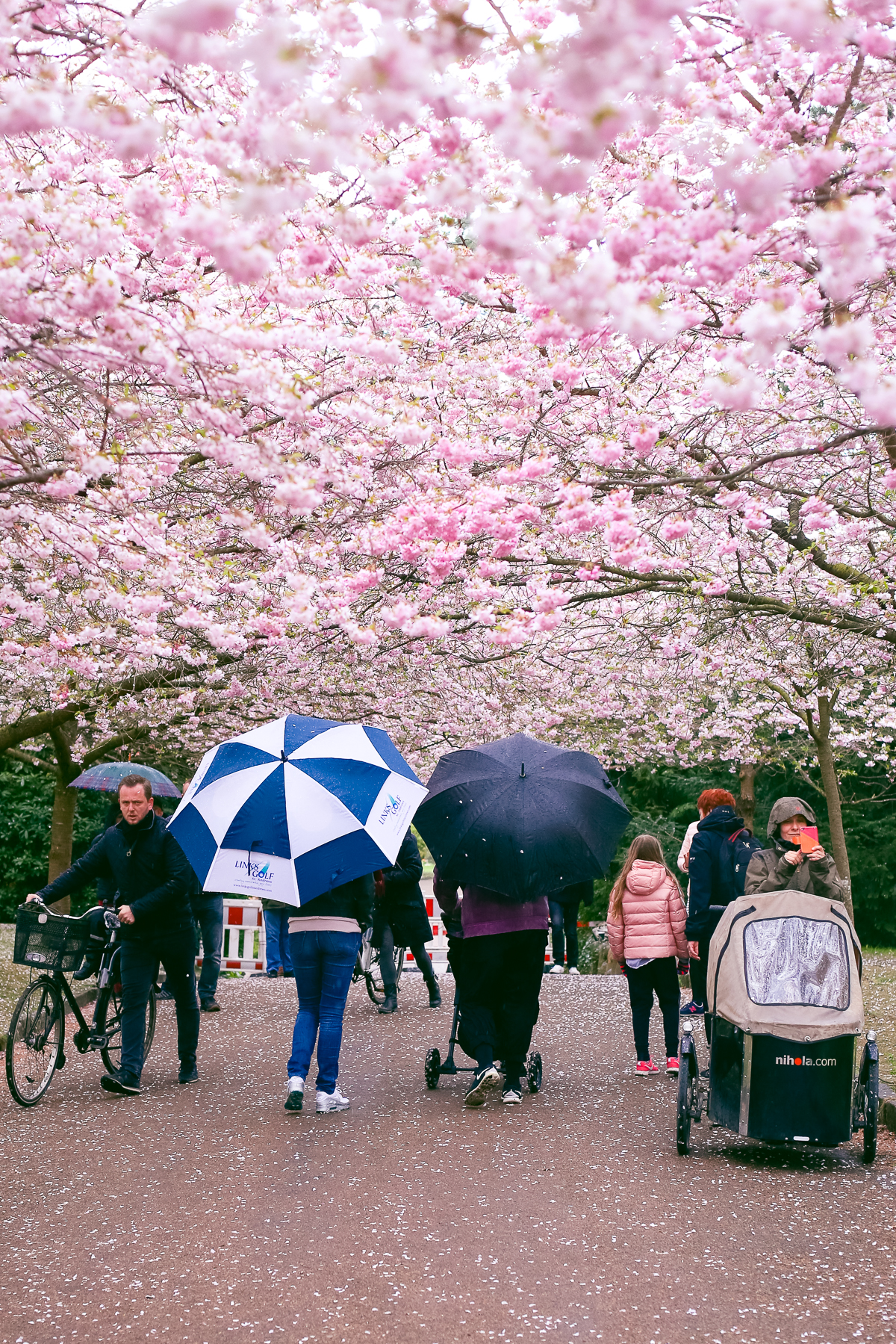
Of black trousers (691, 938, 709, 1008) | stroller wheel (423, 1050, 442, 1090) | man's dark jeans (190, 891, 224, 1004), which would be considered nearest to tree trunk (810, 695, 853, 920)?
black trousers (691, 938, 709, 1008)

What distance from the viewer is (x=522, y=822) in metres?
7.18

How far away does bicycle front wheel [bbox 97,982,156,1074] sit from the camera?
838 cm

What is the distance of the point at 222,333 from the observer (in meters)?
5.20

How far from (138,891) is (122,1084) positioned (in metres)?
1.22

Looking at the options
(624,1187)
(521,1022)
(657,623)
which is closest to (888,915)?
(657,623)

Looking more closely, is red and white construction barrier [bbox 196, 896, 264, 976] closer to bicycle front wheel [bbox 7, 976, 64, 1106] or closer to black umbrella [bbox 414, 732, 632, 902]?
bicycle front wheel [bbox 7, 976, 64, 1106]

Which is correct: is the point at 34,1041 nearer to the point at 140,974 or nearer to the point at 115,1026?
the point at 140,974

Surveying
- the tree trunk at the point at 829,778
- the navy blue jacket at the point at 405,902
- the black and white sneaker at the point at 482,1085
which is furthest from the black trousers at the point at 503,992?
the tree trunk at the point at 829,778

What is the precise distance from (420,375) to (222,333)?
3900 millimetres

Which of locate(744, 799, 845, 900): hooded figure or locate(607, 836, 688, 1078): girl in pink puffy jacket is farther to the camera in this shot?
locate(607, 836, 688, 1078): girl in pink puffy jacket

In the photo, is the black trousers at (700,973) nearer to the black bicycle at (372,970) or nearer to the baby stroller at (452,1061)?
the baby stroller at (452,1061)

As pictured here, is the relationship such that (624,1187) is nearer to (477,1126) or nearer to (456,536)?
(477,1126)

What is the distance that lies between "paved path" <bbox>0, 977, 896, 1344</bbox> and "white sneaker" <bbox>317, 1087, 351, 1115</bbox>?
9 cm

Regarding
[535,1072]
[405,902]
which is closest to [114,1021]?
[535,1072]
